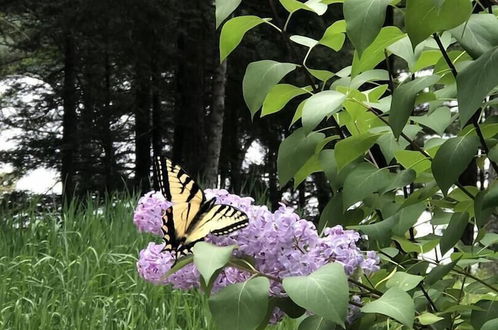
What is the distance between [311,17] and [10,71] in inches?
276

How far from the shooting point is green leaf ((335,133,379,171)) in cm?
93

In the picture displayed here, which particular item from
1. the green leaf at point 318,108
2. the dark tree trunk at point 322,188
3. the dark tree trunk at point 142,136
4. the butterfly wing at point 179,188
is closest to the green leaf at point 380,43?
the green leaf at point 318,108

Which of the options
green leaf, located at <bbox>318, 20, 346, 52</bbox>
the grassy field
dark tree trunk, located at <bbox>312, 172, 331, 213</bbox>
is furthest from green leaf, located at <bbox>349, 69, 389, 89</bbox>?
dark tree trunk, located at <bbox>312, 172, 331, 213</bbox>

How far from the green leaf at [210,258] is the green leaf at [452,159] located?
0.95 feet

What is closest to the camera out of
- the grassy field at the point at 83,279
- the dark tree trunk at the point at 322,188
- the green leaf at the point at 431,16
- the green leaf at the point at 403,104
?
the green leaf at the point at 431,16

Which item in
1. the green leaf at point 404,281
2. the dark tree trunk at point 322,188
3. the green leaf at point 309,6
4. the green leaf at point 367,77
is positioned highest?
the dark tree trunk at point 322,188

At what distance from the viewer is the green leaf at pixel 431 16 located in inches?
25.2

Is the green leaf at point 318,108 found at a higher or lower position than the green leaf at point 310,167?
higher

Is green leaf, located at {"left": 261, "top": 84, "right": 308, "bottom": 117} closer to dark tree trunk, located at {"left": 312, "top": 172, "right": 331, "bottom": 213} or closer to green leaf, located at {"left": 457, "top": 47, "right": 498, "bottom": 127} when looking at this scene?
green leaf, located at {"left": 457, "top": 47, "right": 498, "bottom": 127}

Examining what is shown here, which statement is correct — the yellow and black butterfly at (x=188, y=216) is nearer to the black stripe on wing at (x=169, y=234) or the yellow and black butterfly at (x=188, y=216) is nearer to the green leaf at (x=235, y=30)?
the black stripe on wing at (x=169, y=234)

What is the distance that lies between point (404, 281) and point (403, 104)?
0.27 metres

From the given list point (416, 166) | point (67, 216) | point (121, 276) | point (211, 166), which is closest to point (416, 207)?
point (416, 166)

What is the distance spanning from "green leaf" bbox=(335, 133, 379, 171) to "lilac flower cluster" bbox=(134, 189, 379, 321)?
10 cm

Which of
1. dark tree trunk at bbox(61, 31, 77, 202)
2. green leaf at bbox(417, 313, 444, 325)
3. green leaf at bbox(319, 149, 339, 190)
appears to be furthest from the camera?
dark tree trunk at bbox(61, 31, 77, 202)
